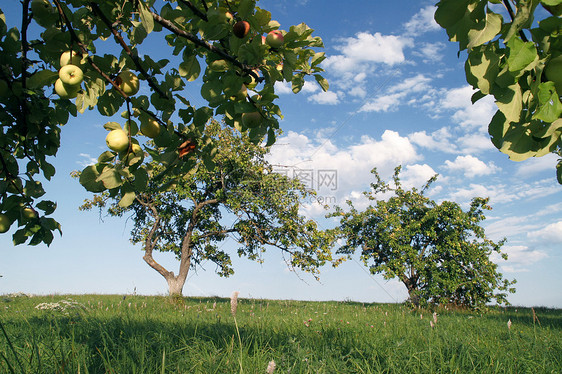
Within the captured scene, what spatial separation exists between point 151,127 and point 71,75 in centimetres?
64

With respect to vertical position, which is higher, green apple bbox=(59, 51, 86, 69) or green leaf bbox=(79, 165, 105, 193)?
green apple bbox=(59, 51, 86, 69)

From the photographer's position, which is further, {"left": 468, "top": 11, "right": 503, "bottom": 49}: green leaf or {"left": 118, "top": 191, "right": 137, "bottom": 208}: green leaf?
{"left": 118, "top": 191, "right": 137, "bottom": 208}: green leaf

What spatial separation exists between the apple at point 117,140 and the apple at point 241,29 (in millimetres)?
1019

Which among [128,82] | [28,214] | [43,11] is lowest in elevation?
[28,214]

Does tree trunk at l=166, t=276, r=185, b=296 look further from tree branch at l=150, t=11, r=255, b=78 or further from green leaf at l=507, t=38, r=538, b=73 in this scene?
green leaf at l=507, t=38, r=538, b=73

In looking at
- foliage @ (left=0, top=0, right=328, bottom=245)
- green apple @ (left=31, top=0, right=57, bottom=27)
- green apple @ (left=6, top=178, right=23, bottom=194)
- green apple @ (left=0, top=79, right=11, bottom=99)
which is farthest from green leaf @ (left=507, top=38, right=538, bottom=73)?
green apple @ (left=6, top=178, right=23, bottom=194)

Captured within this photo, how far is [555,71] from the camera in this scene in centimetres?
142

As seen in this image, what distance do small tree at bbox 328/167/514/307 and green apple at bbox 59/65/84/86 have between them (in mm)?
16737

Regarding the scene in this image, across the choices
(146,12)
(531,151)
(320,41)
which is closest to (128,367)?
(146,12)

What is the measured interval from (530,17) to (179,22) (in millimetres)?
2365

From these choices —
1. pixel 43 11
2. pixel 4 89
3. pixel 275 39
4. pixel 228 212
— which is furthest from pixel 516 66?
pixel 228 212

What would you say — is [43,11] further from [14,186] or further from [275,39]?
[14,186]

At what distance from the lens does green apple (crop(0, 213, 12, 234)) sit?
3.58 metres

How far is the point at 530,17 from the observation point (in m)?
1.31
